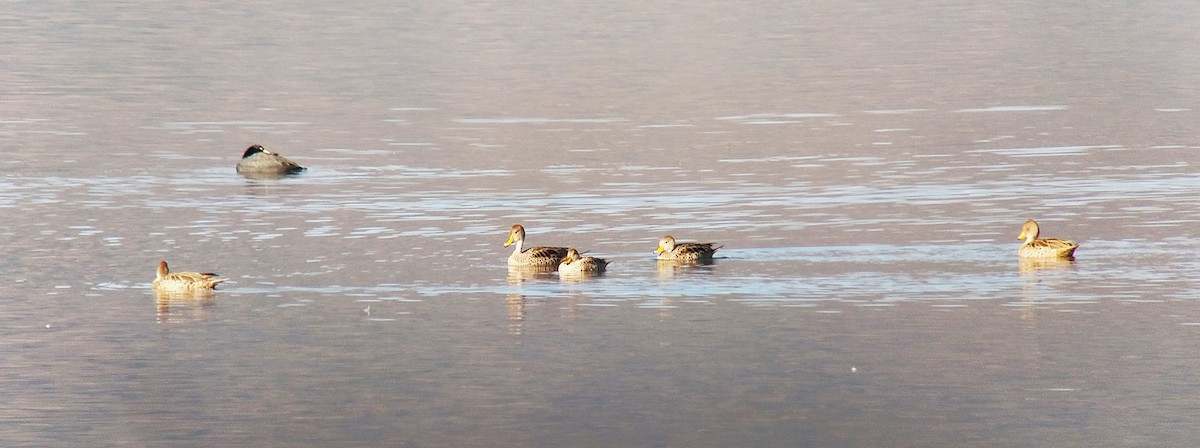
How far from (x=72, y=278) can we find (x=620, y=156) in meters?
12.6

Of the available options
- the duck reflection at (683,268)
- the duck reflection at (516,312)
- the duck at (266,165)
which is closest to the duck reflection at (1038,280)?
the duck reflection at (683,268)

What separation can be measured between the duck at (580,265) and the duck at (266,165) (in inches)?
424

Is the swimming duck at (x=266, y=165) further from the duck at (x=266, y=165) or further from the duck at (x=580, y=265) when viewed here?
the duck at (x=580, y=265)

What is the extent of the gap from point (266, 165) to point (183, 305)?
38.2 ft

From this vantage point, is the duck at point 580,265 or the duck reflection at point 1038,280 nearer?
the duck reflection at point 1038,280

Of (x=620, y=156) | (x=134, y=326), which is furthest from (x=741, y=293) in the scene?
(x=620, y=156)

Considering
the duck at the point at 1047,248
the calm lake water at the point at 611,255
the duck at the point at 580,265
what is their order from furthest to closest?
the duck at the point at 1047,248, the duck at the point at 580,265, the calm lake water at the point at 611,255

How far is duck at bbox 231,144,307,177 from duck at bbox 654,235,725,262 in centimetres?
1054

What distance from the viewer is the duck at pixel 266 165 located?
96.3 ft

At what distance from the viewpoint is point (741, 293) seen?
59.6 feet

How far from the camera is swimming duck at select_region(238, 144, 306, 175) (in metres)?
29.4

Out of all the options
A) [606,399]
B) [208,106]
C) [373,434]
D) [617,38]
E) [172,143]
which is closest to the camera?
[373,434]

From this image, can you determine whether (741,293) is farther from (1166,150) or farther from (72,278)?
(1166,150)

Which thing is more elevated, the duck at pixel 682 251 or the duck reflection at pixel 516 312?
the duck at pixel 682 251
